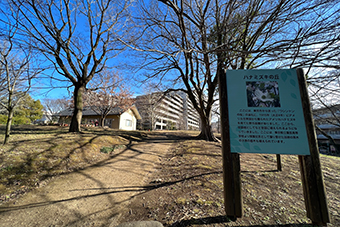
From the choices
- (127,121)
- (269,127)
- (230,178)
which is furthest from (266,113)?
(127,121)

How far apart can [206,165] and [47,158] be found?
5648mm

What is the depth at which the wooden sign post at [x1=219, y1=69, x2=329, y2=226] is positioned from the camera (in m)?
2.13

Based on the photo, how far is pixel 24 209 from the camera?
2.75 m

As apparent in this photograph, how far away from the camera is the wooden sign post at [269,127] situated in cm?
213

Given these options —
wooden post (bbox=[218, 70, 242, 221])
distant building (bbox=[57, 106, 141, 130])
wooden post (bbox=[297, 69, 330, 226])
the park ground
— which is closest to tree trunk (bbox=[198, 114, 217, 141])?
the park ground

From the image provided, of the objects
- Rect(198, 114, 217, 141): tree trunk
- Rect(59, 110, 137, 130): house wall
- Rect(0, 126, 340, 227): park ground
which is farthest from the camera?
Rect(59, 110, 137, 130): house wall

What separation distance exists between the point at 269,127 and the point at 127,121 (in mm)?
30931

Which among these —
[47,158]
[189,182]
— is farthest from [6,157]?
[189,182]

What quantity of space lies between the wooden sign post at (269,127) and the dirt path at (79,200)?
2.32 meters

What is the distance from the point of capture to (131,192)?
136 inches

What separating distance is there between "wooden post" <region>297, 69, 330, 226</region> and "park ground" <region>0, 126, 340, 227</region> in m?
0.31

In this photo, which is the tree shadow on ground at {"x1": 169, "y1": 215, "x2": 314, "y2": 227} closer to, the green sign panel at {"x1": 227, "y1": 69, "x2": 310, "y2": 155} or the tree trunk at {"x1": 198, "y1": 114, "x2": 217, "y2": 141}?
the green sign panel at {"x1": 227, "y1": 69, "x2": 310, "y2": 155}

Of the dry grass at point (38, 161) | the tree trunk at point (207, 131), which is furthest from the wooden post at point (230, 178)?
the tree trunk at point (207, 131)

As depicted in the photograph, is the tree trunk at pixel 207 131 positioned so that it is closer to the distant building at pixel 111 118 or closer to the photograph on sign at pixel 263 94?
the photograph on sign at pixel 263 94
